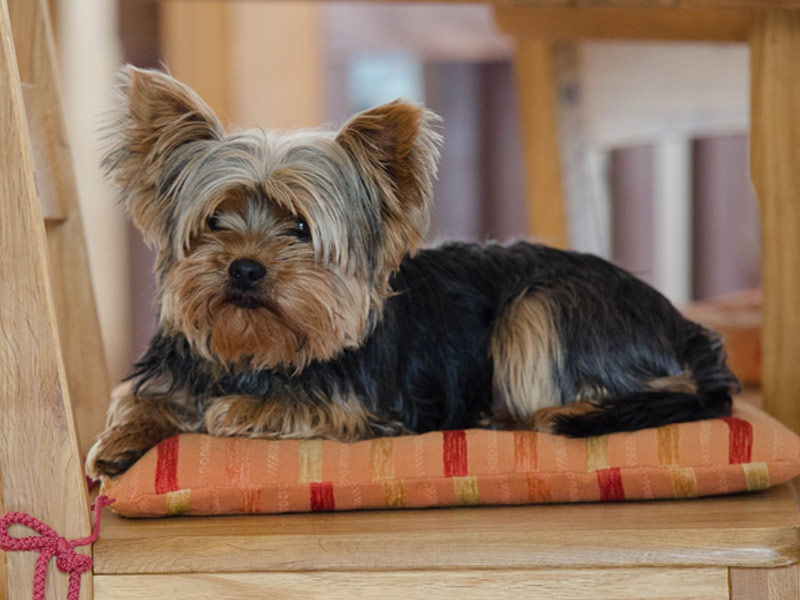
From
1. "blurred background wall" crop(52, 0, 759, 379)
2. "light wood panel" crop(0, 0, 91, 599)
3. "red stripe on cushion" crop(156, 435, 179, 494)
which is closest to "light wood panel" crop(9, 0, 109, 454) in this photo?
"blurred background wall" crop(52, 0, 759, 379)

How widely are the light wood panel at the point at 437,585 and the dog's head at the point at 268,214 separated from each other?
1.35 feet

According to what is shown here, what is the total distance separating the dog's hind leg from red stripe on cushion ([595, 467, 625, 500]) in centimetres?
24

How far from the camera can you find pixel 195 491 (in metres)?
1.64

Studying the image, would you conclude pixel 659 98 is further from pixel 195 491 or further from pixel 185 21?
pixel 195 491

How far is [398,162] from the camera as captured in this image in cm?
175

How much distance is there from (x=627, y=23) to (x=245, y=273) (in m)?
1.60

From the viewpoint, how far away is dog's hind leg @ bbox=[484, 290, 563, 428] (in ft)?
6.32

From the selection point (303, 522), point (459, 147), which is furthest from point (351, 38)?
point (303, 522)

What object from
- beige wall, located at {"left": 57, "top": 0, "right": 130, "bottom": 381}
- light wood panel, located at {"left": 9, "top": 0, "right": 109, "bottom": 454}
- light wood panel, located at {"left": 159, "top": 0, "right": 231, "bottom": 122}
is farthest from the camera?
beige wall, located at {"left": 57, "top": 0, "right": 130, "bottom": 381}

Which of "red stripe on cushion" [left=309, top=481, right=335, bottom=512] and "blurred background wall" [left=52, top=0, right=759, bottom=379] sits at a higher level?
"blurred background wall" [left=52, top=0, right=759, bottom=379]

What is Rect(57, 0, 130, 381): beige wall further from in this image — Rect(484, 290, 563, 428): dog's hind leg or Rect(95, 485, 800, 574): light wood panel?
Rect(95, 485, 800, 574): light wood panel

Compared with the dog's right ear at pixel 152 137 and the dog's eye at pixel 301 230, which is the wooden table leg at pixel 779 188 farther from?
the dog's right ear at pixel 152 137

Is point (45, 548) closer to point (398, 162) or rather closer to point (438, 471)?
point (438, 471)

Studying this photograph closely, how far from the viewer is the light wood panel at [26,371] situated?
1.45 m
